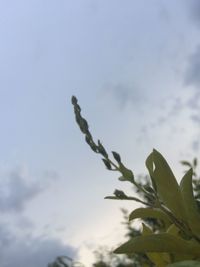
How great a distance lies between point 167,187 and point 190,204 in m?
0.07

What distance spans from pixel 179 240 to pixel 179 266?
0.19 metres

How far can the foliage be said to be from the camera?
129 centimetres

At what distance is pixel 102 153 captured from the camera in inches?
58.0

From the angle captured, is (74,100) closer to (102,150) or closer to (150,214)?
(102,150)

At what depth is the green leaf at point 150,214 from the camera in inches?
58.0

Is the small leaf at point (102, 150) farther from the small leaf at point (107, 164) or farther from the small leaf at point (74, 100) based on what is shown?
the small leaf at point (74, 100)

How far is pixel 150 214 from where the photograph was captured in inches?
59.2

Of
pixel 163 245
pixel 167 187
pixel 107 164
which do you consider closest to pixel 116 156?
pixel 107 164

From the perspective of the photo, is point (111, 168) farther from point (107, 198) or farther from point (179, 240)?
point (179, 240)

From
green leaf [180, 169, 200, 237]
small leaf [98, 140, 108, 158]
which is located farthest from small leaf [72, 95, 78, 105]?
green leaf [180, 169, 200, 237]

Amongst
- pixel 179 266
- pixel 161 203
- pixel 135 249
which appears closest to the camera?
pixel 179 266

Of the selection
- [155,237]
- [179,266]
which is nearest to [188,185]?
[155,237]

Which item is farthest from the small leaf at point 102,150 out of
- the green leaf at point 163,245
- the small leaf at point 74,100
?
the green leaf at point 163,245

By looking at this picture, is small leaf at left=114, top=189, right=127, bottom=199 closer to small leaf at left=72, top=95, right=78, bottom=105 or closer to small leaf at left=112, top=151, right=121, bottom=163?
small leaf at left=112, top=151, right=121, bottom=163
